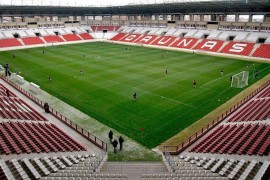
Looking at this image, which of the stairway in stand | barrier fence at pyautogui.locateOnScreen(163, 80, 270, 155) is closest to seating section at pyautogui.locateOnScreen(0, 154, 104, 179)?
the stairway in stand

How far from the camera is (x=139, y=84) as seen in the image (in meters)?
35.4

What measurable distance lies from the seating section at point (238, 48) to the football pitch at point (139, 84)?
7.08 meters

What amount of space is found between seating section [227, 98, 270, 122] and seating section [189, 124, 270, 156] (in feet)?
5.71

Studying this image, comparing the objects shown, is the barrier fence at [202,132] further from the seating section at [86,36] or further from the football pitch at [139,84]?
the seating section at [86,36]

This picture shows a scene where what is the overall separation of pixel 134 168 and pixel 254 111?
1346 cm

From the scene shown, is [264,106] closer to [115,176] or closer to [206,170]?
[206,170]

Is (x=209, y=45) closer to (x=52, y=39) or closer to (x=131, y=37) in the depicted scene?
(x=131, y=37)

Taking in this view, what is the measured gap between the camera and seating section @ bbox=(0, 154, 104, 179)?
40.5 ft

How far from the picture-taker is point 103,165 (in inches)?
623

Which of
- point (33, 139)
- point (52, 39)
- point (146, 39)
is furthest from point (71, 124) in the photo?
point (52, 39)

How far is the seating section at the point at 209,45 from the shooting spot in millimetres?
62250

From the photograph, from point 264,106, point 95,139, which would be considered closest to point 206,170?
point 95,139

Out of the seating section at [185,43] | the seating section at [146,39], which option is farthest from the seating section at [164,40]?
the seating section at [185,43]

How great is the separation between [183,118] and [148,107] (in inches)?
171
